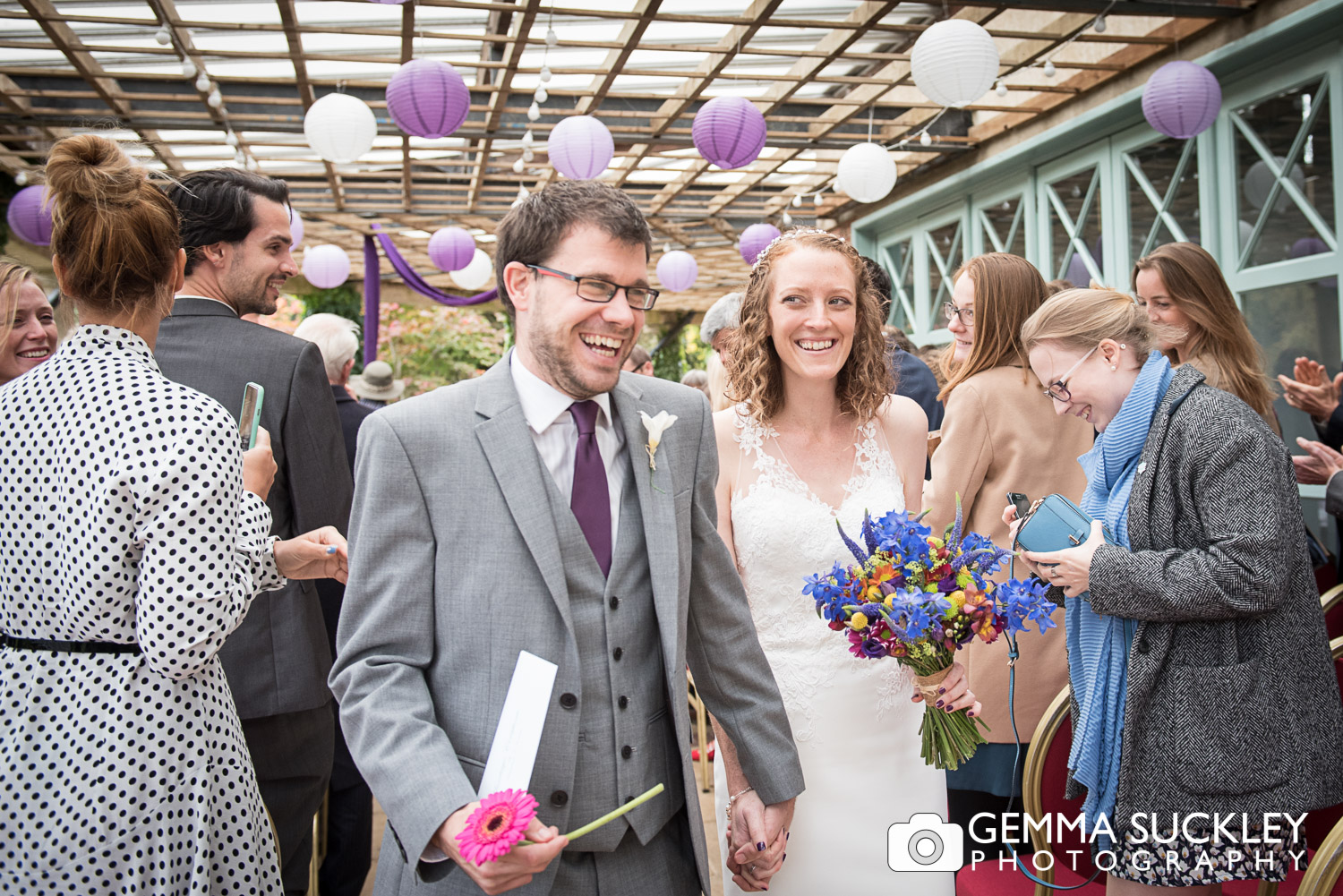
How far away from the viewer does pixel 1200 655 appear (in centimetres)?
182

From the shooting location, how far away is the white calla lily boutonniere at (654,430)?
153cm

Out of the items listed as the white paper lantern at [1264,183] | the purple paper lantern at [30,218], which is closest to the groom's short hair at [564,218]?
the white paper lantern at [1264,183]

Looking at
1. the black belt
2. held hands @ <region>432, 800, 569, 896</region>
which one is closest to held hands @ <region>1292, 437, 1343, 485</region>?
held hands @ <region>432, 800, 569, 896</region>

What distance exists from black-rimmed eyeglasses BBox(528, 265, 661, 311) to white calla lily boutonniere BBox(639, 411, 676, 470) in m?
0.17

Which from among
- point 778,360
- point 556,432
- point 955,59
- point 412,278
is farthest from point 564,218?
point 412,278

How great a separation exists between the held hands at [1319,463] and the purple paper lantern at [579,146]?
4.04 metres

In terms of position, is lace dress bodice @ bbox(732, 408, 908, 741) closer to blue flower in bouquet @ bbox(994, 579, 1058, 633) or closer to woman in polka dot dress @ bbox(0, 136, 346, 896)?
blue flower in bouquet @ bbox(994, 579, 1058, 633)

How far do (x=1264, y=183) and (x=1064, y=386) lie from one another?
4.30 metres

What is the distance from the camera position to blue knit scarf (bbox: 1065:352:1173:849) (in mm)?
1899

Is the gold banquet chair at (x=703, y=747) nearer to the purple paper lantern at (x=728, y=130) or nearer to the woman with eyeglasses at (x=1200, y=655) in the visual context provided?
the woman with eyeglasses at (x=1200, y=655)

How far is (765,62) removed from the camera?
7520 millimetres

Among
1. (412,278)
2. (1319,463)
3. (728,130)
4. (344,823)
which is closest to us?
(1319,463)

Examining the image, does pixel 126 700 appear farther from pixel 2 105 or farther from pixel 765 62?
pixel 2 105

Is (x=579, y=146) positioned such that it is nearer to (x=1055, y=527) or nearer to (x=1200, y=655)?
(x=1055, y=527)
